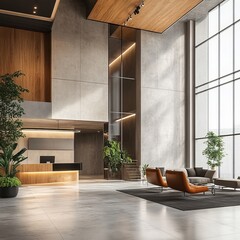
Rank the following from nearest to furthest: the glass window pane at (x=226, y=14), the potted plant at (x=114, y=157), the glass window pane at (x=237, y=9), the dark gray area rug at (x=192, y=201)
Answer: the dark gray area rug at (x=192, y=201)
the glass window pane at (x=237, y=9)
the glass window pane at (x=226, y=14)
the potted plant at (x=114, y=157)

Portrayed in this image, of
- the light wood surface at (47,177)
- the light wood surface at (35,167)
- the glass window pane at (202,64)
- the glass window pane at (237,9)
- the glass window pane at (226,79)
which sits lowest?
the light wood surface at (47,177)

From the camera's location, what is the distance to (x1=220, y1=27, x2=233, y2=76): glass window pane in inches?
595

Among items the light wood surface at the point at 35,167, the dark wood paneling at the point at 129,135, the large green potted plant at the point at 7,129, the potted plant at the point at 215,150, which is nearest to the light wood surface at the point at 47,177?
the light wood surface at the point at 35,167

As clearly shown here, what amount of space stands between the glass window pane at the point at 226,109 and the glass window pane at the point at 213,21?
10.5 ft

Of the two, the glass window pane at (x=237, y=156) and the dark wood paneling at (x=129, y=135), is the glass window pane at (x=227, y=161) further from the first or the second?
the dark wood paneling at (x=129, y=135)

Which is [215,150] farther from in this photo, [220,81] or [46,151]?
[46,151]

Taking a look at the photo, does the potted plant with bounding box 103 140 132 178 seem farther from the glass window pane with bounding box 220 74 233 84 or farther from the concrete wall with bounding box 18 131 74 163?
the glass window pane with bounding box 220 74 233 84

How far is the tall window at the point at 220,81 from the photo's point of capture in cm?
1464

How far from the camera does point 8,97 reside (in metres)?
9.46

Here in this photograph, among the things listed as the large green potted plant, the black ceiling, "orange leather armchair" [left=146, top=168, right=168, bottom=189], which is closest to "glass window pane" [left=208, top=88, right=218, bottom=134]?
"orange leather armchair" [left=146, top=168, right=168, bottom=189]

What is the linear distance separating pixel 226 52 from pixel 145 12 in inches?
181

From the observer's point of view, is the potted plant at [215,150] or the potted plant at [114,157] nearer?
the potted plant at [215,150]

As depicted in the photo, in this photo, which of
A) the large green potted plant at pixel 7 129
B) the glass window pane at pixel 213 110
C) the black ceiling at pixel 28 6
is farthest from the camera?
the glass window pane at pixel 213 110

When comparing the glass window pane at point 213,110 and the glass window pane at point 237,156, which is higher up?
the glass window pane at point 213,110
